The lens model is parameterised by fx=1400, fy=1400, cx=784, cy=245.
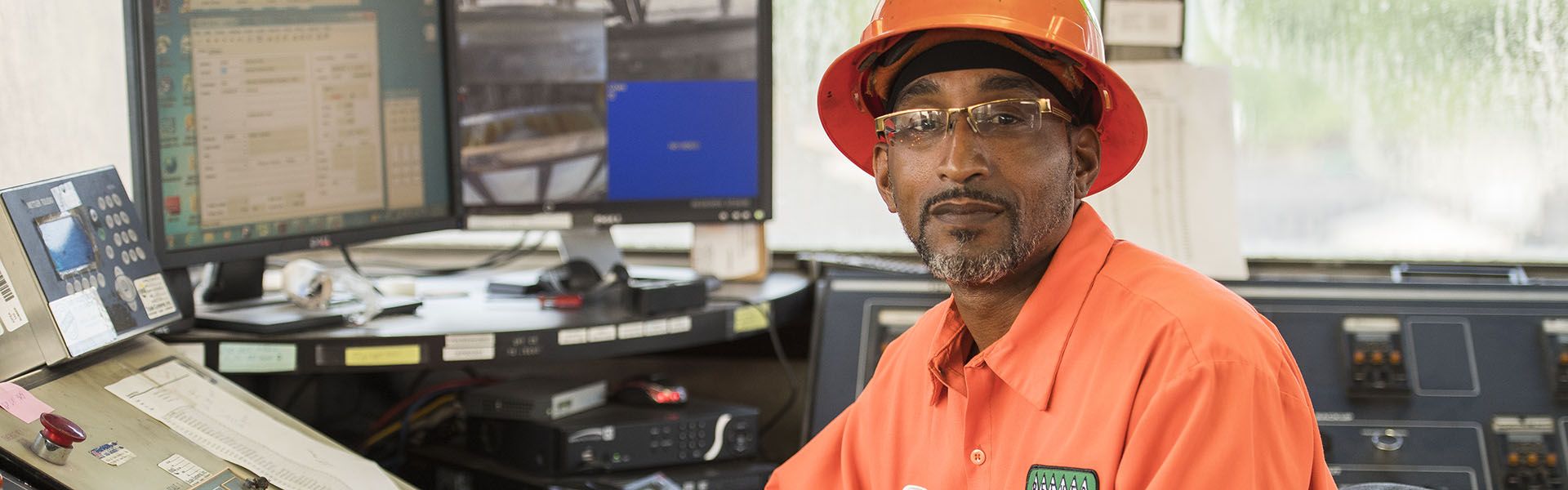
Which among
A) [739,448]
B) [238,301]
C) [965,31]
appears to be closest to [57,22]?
[238,301]

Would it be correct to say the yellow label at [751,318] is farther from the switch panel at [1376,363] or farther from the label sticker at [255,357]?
the switch panel at [1376,363]

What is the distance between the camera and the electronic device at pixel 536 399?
2.21 meters

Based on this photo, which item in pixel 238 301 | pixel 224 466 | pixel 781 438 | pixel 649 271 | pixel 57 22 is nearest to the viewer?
pixel 224 466

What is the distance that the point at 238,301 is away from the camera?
7.11 feet

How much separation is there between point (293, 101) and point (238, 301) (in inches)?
13.3

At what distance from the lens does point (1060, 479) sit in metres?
1.17

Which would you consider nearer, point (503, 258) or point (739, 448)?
point (739, 448)

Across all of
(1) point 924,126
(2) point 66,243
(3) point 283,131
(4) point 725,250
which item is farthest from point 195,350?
(1) point 924,126

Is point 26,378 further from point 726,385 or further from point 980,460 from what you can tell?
point 726,385

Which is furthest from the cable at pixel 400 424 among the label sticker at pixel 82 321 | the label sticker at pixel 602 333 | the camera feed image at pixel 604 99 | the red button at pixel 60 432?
the red button at pixel 60 432

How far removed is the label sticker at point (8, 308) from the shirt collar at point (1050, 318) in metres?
0.95

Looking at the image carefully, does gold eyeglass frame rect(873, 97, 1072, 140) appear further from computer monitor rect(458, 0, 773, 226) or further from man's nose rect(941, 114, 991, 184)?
computer monitor rect(458, 0, 773, 226)

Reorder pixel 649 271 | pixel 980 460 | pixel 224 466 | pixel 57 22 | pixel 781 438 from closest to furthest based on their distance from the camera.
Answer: pixel 980 460, pixel 224 466, pixel 57 22, pixel 649 271, pixel 781 438

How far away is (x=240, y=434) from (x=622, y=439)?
74 cm
